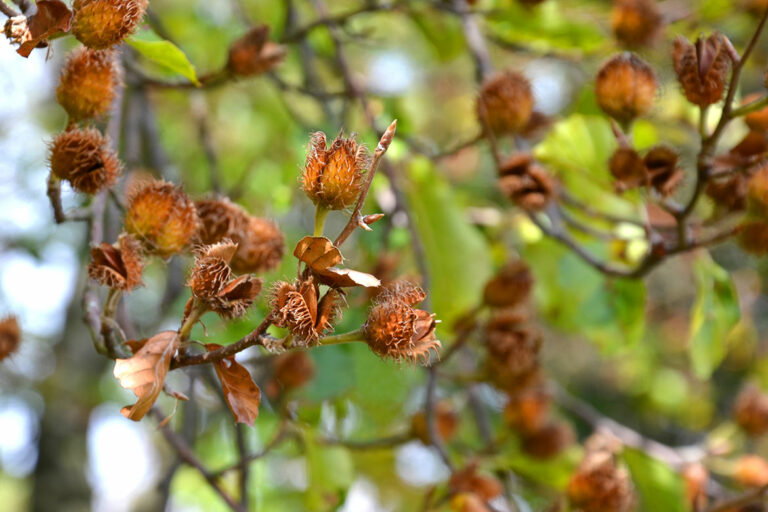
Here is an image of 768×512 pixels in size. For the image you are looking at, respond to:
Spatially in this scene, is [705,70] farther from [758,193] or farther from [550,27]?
[550,27]

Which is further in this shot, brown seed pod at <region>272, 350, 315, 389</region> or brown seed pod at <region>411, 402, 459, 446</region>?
brown seed pod at <region>411, 402, 459, 446</region>

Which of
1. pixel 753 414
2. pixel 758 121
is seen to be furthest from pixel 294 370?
pixel 753 414

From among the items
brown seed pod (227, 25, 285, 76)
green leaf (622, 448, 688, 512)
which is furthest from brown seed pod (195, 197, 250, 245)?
green leaf (622, 448, 688, 512)

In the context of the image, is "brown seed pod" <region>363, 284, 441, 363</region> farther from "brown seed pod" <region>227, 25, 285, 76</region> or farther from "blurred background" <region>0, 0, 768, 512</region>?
"brown seed pod" <region>227, 25, 285, 76</region>

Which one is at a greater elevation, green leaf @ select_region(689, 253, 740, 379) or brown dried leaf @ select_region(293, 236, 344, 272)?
brown dried leaf @ select_region(293, 236, 344, 272)

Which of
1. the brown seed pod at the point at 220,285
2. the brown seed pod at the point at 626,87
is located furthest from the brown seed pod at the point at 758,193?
the brown seed pod at the point at 220,285

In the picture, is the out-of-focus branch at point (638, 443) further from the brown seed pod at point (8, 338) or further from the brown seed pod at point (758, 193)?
the brown seed pod at point (8, 338)

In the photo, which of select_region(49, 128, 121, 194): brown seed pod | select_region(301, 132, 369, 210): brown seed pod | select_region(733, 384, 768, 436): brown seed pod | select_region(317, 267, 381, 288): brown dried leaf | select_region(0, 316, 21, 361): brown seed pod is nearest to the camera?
select_region(317, 267, 381, 288): brown dried leaf
